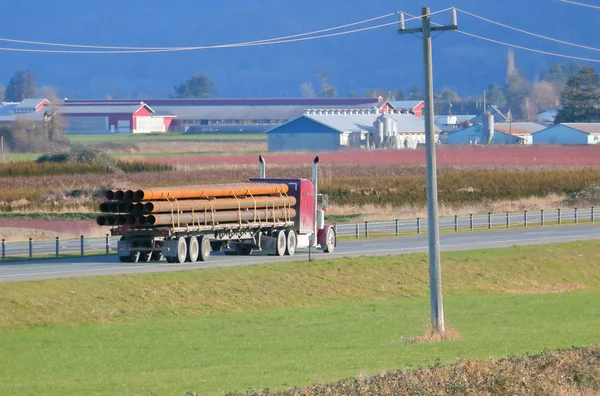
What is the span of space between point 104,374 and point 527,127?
149 m

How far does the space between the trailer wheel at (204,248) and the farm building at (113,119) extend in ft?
459

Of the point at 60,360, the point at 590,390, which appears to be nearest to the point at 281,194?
the point at 60,360

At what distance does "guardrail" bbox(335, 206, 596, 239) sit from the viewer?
167 ft

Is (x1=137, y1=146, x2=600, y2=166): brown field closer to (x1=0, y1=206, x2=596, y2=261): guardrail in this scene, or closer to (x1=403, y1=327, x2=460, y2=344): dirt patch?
(x1=0, y1=206, x2=596, y2=261): guardrail

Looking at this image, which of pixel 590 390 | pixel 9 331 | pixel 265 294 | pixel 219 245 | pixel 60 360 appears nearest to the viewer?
pixel 590 390

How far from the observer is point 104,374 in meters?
19.3

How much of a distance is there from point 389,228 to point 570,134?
90223 millimetres

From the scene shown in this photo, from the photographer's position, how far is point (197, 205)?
119 ft

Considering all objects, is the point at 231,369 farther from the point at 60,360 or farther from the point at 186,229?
the point at 186,229

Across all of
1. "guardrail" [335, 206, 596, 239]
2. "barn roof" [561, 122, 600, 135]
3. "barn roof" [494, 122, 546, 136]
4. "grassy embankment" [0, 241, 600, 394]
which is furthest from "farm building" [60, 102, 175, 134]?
"grassy embankment" [0, 241, 600, 394]

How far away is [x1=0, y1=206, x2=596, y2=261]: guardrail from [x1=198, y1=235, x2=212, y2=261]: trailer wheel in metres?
4.29

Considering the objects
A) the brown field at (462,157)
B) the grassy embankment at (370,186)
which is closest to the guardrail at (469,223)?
the grassy embankment at (370,186)

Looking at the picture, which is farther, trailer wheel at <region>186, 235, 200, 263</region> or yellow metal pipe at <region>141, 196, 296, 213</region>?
trailer wheel at <region>186, 235, 200, 263</region>

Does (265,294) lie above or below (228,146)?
below
